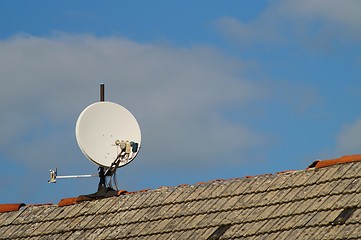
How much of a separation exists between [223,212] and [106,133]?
4.62 metres

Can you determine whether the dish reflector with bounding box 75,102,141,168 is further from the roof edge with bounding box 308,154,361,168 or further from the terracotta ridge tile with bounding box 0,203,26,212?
the roof edge with bounding box 308,154,361,168

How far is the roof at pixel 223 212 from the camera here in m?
21.4

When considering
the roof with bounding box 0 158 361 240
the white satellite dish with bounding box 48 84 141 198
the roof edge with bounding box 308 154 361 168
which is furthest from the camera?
the white satellite dish with bounding box 48 84 141 198

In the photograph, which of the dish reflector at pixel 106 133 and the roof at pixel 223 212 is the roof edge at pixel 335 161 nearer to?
the roof at pixel 223 212

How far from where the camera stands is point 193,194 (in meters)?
24.4

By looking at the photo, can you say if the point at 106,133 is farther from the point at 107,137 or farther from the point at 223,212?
the point at 223,212

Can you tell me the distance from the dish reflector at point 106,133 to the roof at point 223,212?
4.11ft

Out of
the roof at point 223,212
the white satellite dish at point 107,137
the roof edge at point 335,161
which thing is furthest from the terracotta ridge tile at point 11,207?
the roof edge at point 335,161

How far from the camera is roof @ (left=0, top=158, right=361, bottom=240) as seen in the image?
21.4 metres

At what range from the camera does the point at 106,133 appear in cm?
2675

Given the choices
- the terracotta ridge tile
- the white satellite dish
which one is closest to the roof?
the terracotta ridge tile

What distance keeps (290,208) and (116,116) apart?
243 inches

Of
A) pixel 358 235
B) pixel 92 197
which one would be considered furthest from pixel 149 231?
pixel 358 235

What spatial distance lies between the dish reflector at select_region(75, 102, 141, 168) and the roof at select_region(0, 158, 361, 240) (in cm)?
125
